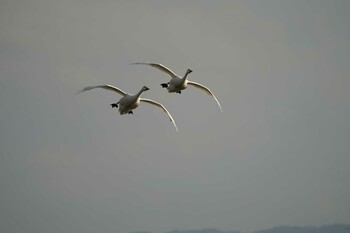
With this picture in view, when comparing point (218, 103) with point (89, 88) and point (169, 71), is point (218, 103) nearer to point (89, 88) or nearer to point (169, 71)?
point (169, 71)

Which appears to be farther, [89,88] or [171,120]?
[171,120]

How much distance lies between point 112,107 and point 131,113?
2.84 metres

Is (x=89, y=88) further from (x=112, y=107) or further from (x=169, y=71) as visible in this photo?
(x=169, y=71)

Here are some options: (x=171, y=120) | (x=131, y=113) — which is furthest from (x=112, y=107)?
(x=171, y=120)

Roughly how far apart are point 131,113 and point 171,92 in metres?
6.01

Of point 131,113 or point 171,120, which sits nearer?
point 131,113

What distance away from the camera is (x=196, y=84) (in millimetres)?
119312

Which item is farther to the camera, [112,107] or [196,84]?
[196,84]

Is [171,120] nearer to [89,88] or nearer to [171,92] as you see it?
[171,92]

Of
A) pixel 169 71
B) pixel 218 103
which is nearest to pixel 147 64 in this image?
pixel 169 71

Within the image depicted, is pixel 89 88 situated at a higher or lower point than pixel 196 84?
lower

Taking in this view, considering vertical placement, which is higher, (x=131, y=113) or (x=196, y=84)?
(x=196, y=84)

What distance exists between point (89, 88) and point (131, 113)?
18.4ft

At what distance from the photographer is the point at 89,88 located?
107 metres
